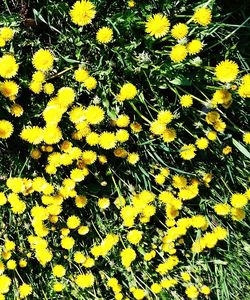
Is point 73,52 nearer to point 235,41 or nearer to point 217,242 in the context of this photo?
point 235,41

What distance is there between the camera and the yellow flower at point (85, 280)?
241 cm

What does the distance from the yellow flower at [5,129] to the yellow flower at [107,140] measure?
50 centimetres

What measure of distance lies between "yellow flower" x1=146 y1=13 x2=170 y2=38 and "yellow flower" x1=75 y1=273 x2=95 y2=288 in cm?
148

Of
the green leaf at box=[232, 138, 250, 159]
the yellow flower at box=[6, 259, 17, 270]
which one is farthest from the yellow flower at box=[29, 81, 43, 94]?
the green leaf at box=[232, 138, 250, 159]

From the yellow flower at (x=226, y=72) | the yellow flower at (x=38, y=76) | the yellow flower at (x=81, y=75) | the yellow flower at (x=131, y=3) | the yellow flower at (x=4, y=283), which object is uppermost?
the yellow flower at (x=131, y=3)

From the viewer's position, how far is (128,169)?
242 cm

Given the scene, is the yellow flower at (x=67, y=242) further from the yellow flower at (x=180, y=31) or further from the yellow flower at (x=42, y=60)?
the yellow flower at (x=180, y=31)

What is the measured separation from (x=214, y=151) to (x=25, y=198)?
46.5 inches

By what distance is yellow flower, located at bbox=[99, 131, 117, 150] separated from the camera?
2170mm

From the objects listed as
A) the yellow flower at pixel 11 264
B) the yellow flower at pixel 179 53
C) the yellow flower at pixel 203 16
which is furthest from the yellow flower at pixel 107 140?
the yellow flower at pixel 11 264

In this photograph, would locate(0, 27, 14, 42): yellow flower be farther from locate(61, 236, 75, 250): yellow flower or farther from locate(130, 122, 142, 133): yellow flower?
locate(61, 236, 75, 250): yellow flower

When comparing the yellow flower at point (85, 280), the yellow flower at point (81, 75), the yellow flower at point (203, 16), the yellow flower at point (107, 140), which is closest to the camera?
the yellow flower at point (203, 16)

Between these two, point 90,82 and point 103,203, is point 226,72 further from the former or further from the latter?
point 103,203

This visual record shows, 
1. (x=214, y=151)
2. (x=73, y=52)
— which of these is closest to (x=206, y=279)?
(x=214, y=151)
